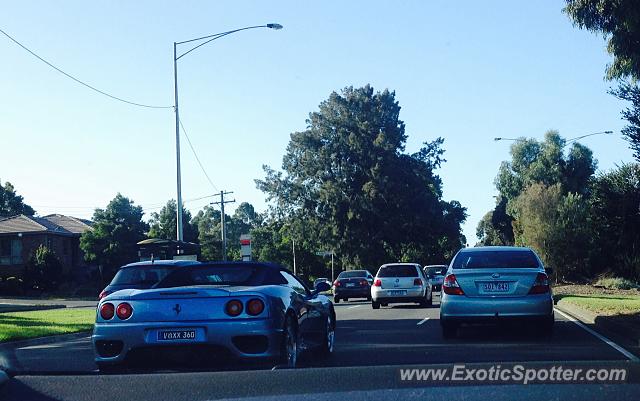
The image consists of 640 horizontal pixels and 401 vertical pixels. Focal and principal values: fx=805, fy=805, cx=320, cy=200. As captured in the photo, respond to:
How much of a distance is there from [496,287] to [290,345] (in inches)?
204

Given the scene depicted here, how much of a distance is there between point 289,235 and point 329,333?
55730 mm

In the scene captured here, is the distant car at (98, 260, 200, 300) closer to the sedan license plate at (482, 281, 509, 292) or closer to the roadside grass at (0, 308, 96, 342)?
the roadside grass at (0, 308, 96, 342)

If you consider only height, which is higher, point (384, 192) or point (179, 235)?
point (384, 192)

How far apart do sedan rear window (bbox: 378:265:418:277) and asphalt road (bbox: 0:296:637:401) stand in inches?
261

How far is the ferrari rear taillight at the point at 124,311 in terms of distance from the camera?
816 cm

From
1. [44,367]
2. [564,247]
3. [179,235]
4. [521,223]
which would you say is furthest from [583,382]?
[521,223]

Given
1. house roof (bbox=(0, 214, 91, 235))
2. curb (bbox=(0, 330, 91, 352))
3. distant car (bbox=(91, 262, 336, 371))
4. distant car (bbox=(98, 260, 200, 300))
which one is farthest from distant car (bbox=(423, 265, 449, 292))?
distant car (bbox=(91, 262, 336, 371))

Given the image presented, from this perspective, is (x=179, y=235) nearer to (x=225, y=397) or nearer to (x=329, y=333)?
(x=329, y=333)

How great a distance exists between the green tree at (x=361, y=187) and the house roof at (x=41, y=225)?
15.7 metres

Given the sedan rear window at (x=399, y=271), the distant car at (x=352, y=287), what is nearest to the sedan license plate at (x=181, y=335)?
the sedan rear window at (x=399, y=271)

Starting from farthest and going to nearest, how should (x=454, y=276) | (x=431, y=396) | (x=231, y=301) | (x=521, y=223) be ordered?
1. (x=521, y=223)
2. (x=454, y=276)
3. (x=231, y=301)
4. (x=431, y=396)

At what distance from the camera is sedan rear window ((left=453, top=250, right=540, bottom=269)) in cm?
1337

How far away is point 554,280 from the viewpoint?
45.8 m

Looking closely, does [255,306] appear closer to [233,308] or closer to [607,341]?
[233,308]
